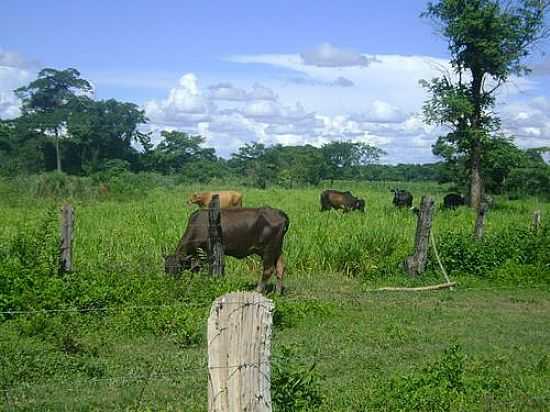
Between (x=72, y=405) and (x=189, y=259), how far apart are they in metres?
6.46

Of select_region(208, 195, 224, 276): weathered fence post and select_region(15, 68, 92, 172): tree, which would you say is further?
select_region(15, 68, 92, 172): tree

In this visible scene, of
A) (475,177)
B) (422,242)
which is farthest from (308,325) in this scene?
(475,177)

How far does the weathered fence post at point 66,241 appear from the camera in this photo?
11.0 metres

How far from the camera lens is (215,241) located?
12.4m

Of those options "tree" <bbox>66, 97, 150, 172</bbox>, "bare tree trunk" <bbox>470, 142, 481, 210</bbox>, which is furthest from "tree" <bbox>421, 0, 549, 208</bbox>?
"tree" <bbox>66, 97, 150, 172</bbox>

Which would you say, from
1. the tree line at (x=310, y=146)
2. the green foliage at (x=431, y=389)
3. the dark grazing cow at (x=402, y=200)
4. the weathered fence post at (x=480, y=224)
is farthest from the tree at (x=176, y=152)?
the green foliage at (x=431, y=389)

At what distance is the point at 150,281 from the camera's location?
1080cm

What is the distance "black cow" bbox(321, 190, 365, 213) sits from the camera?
3079 cm

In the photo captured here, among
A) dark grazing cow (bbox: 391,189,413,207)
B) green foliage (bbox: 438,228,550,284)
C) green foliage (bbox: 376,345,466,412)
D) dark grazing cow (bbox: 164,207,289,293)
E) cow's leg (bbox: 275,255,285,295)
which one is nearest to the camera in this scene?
green foliage (bbox: 376,345,466,412)

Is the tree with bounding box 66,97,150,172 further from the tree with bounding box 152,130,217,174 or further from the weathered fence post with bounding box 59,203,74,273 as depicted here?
the weathered fence post with bounding box 59,203,74,273

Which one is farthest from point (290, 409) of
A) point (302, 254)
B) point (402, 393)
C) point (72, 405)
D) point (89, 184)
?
point (89, 184)

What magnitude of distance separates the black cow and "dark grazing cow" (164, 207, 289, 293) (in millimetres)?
16857

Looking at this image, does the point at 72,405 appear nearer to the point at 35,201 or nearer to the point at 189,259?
the point at 189,259

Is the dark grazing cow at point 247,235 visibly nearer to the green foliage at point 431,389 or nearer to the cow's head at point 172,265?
the cow's head at point 172,265
